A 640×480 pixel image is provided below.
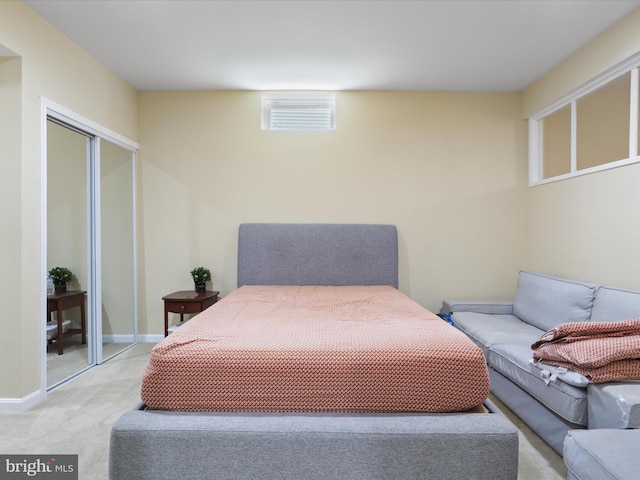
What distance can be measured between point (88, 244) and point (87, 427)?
1622mm

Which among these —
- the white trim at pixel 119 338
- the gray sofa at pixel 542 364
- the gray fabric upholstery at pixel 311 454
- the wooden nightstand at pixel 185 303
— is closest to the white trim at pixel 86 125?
the wooden nightstand at pixel 185 303

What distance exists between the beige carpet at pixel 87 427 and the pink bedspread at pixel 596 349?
0.50m

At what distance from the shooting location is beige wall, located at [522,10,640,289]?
8.91 ft

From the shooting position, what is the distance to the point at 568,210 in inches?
134

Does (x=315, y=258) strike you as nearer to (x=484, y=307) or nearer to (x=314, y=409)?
(x=484, y=307)

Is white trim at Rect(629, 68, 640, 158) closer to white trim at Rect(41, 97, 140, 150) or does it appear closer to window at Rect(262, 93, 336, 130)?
window at Rect(262, 93, 336, 130)

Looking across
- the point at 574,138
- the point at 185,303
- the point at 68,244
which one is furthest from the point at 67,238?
the point at 574,138

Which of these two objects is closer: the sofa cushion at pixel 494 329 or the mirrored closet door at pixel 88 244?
the sofa cushion at pixel 494 329

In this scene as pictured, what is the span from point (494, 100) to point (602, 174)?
152cm

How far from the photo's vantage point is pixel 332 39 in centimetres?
298

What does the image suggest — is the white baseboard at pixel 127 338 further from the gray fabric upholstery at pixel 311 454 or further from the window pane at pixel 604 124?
the window pane at pixel 604 124

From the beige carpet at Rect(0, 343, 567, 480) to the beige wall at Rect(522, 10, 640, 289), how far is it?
1401 mm

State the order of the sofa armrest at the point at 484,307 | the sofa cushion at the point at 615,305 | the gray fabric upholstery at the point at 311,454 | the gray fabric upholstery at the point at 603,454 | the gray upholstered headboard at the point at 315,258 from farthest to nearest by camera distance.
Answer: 1. the gray upholstered headboard at the point at 315,258
2. the sofa armrest at the point at 484,307
3. the sofa cushion at the point at 615,305
4. the gray fabric upholstery at the point at 311,454
5. the gray fabric upholstery at the point at 603,454

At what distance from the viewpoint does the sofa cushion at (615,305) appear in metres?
2.30
